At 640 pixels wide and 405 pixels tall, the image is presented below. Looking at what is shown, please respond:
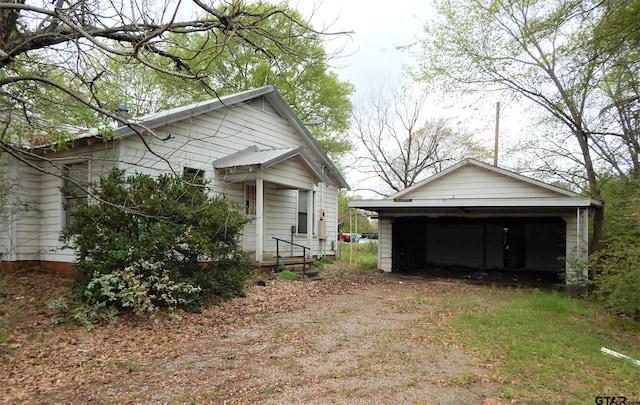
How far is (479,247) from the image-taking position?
1675 cm

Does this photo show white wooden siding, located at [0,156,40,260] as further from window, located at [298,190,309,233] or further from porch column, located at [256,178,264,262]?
window, located at [298,190,309,233]

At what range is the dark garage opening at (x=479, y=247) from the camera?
48.4ft

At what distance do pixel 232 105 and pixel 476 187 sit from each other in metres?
8.33

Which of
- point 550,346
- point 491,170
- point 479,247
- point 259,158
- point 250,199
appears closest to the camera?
point 550,346

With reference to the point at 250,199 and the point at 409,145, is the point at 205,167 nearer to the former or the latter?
the point at 250,199

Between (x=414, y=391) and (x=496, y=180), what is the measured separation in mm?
10291

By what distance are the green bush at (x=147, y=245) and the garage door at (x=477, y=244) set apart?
850 cm

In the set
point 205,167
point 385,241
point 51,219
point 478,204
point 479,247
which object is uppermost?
point 205,167

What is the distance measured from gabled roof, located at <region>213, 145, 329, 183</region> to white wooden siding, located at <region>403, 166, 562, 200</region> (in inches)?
169

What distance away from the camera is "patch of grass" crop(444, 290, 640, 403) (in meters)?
3.89

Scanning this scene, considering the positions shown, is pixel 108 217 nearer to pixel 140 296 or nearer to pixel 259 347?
pixel 140 296

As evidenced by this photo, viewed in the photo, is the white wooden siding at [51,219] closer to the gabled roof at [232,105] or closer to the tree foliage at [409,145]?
the gabled roof at [232,105]

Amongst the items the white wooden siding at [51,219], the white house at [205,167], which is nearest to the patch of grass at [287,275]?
the white house at [205,167]

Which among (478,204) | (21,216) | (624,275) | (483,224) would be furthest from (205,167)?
(483,224)
